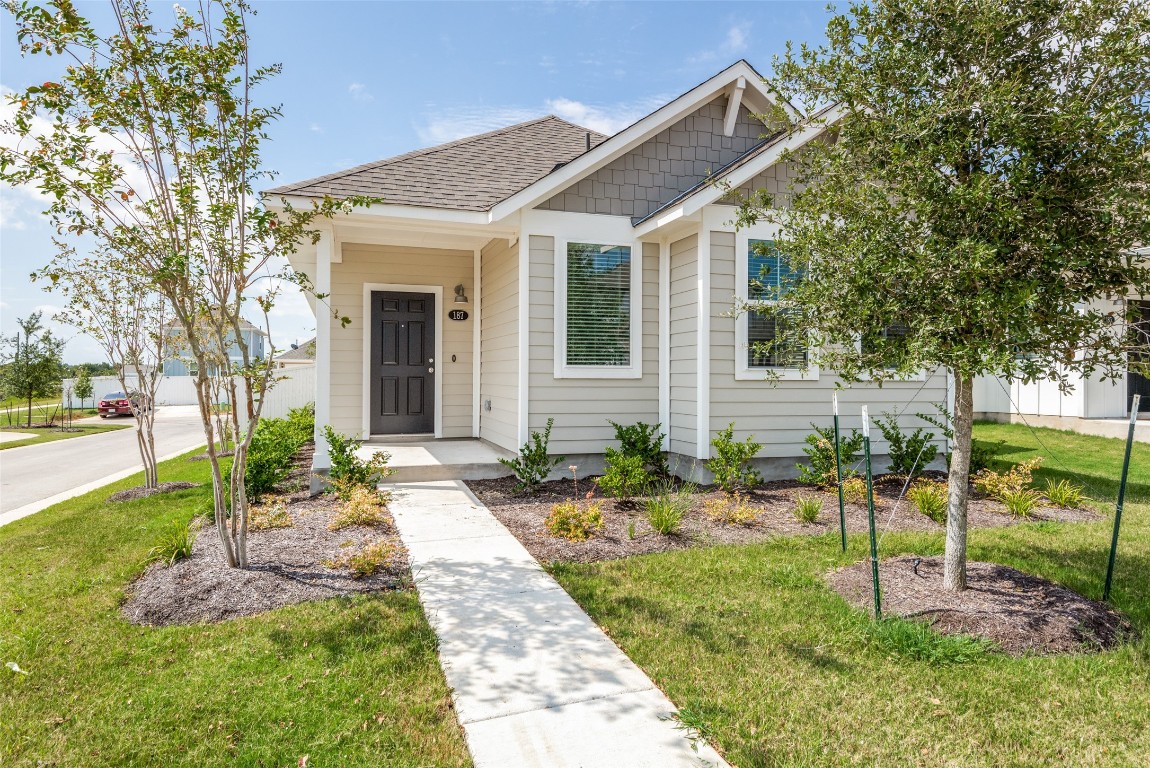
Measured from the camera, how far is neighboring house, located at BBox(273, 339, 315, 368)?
5.05 m

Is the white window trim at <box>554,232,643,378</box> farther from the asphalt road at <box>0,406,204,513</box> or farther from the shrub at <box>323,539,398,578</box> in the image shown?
the asphalt road at <box>0,406,204,513</box>

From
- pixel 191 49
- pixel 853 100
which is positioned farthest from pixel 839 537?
pixel 191 49

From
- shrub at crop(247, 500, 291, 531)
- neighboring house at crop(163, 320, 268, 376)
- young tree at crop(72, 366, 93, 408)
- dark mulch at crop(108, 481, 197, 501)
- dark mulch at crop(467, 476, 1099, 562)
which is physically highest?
neighboring house at crop(163, 320, 268, 376)

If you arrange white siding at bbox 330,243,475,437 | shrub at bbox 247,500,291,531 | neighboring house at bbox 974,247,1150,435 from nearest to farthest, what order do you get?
1. shrub at bbox 247,500,291,531
2. white siding at bbox 330,243,475,437
3. neighboring house at bbox 974,247,1150,435

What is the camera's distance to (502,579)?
411cm

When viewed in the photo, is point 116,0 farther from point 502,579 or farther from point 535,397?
point 535,397

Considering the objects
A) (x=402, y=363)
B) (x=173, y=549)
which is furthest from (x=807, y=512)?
(x=402, y=363)

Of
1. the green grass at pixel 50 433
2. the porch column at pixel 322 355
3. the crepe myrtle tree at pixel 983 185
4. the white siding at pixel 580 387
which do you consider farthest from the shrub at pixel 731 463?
the green grass at pixel 50 433

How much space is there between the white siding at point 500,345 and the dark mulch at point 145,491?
3.88m

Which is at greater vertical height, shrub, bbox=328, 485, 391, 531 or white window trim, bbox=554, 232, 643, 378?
white window trim, bbox=554, 232, 643, 378

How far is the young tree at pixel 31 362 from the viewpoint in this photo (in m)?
18.9

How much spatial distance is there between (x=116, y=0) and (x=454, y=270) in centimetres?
593

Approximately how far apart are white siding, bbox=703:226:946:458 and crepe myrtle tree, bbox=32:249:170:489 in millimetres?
6289

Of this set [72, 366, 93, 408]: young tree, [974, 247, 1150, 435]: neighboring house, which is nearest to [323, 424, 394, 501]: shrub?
[974, 247, 1150, 435]: neighboring house
